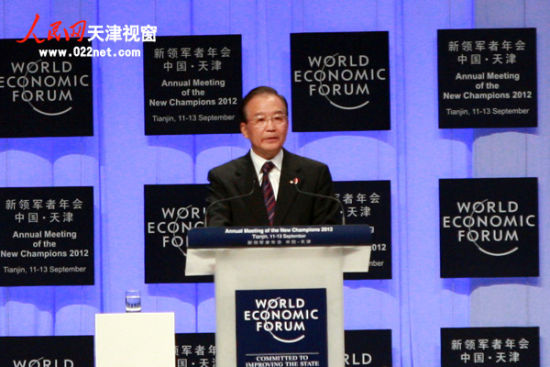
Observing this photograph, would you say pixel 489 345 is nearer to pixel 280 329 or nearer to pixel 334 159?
pixel 334 159

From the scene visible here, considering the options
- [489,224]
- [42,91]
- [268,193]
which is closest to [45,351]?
[42,91]

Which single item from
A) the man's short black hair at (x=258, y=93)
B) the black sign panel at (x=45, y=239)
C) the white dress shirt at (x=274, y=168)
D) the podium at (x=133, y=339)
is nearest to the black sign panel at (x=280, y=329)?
the podium at (x=133, y=339)

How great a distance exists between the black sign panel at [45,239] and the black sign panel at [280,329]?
2560 mm

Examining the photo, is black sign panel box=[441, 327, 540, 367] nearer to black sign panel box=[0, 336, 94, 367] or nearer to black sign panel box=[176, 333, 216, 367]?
black sign panel box=[176, 333, 216, 367]

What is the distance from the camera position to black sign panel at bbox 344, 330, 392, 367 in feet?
15.6

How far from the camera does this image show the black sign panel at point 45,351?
4.82 m

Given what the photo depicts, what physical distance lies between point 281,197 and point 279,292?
78cm

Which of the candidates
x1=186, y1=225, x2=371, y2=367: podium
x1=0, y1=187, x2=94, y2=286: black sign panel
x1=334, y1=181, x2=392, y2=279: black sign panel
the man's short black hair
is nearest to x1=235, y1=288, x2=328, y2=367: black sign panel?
x1=186, y1=225, x2=371, y2=367: podium

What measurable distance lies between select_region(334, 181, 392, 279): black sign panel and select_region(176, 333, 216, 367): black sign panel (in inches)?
34.5

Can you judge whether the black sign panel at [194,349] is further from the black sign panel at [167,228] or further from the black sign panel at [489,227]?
the black sign panel at [489,227]

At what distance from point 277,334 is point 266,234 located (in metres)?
0.29

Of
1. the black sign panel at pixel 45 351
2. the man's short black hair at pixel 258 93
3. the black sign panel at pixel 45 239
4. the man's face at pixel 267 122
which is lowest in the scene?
the black sign panel at pixel 45 351

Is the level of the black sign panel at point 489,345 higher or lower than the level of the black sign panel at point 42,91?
lower

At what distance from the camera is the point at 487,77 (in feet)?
15.8
